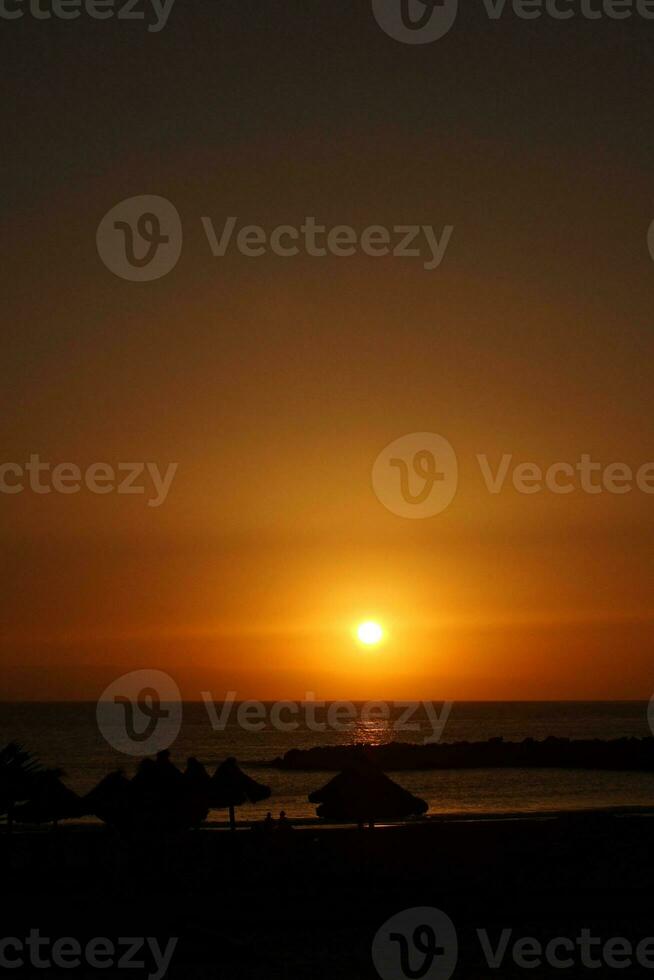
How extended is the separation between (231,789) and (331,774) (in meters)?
64.8

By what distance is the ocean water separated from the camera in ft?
195

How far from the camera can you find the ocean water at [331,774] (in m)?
59.3

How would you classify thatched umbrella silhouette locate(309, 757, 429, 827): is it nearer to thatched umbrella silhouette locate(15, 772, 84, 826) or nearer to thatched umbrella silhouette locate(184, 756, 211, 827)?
thatched umbrella silhouette locate(184, 756, 211, 827)

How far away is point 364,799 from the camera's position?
23.6 meters

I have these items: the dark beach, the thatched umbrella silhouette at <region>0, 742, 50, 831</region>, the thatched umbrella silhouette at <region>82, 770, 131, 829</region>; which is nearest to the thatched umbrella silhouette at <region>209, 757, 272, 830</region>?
the dark beach

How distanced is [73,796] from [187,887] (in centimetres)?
519

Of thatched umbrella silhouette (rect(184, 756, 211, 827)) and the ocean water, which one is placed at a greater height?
the ocean water

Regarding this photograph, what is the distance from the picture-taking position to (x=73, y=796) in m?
24.9

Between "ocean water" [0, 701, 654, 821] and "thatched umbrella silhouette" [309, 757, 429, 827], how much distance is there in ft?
74.0

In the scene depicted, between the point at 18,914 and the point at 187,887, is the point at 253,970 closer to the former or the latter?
the point at 18,914

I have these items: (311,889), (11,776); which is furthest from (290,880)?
(11,776)

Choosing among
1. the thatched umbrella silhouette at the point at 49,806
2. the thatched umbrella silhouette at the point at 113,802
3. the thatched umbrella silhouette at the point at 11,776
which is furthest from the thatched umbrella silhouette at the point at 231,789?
the thatched umbrella silhouette at the point at 11,776

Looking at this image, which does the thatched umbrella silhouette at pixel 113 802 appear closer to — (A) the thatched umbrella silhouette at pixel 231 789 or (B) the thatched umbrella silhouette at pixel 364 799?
(A) the thatched umbrella silhouette at pixel 231 789

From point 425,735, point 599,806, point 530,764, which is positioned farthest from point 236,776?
point 425,735
